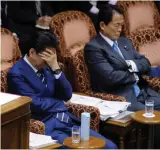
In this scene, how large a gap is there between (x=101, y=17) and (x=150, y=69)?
57cm

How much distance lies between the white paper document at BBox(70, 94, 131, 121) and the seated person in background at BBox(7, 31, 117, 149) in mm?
228

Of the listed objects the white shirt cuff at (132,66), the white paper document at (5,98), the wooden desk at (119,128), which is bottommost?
the wooden desk at (119,128)

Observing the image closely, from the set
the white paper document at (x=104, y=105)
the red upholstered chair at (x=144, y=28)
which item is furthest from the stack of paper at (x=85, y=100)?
the red upholstered chair at (x=144, y=28)

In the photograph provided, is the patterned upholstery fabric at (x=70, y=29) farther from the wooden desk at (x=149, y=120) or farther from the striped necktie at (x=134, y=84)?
the wooden desk at (x=149, y=120)

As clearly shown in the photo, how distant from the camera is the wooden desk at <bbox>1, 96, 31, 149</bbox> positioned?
6.67ft

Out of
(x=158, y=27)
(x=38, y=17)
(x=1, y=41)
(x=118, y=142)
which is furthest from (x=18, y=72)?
(x=158, y=27)

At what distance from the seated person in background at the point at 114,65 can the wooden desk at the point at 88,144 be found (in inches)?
26.1

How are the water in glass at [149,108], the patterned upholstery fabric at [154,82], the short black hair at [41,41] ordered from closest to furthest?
1. the short black hair at [41,41]
2. the water in glass at [149,108]
3. the patterned upholstery fabric at [154,82]

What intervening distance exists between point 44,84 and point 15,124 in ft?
2.55

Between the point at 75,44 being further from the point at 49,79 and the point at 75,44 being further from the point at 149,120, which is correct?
the point at 149,120

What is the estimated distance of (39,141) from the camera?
2.54 metres

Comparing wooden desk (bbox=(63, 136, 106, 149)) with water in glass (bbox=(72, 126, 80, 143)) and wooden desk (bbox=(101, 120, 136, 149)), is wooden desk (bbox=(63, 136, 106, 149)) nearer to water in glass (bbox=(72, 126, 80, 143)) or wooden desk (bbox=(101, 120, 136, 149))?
water in glass (bbox=(72, 126, 80, 143))

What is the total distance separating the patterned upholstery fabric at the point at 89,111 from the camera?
9.73 feet

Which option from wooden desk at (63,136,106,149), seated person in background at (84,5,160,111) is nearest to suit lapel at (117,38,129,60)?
seated person in background at (84,5,160,111)
